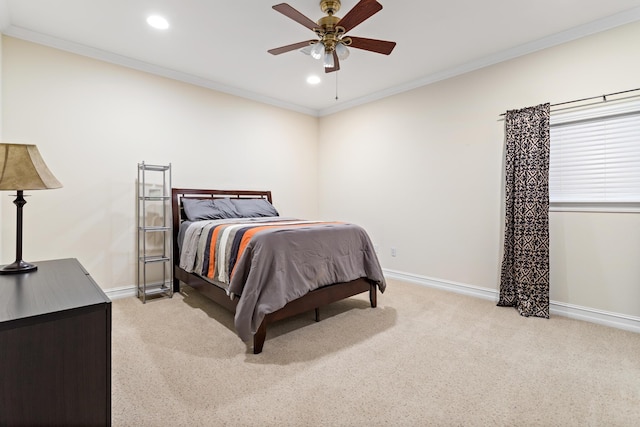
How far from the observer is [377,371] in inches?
79.7

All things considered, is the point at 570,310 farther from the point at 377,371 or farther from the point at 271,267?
the point at 271,267

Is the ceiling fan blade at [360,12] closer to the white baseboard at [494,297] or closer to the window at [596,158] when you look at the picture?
the window at [596,158]

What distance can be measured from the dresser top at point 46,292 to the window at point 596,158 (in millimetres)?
3766

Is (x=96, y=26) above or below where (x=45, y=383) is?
above

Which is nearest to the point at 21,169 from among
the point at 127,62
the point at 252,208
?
the point at 127,62

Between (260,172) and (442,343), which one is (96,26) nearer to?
(260,172)

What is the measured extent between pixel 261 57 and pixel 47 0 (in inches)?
72.4

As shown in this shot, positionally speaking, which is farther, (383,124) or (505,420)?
(383,124)

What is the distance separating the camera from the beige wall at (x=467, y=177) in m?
2.77

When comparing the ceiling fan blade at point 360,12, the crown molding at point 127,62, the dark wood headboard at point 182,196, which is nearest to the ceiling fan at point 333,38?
the ceiling fan blade at point 360,12

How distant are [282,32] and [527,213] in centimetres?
298

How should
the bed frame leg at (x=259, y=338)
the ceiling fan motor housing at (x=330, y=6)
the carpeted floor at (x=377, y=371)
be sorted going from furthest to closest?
the ceiling fan motor housing at (x=330, y=6)
the bed frame leg at (x=259, y=338)
the carpeted floor at (x=377, y=371)

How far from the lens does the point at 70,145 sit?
320 centimetres

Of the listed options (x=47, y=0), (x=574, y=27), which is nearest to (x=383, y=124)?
(x=574, y=27)
